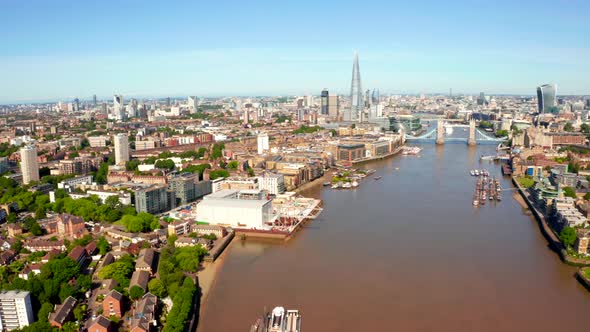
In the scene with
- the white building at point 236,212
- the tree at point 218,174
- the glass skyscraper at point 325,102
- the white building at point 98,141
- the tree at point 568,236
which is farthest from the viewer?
the glass skyscraper at point 325,102

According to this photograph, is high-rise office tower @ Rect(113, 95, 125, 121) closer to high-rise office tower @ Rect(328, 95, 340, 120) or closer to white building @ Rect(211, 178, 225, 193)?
high-rise office tower @ Rect(328, 95, 340, 120)

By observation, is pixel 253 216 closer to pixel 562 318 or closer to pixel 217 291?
pixel 217 291

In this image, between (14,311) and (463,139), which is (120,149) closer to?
(14,311)

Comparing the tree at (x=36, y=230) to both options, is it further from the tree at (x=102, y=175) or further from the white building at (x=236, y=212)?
the tree at (x=102, y=175)

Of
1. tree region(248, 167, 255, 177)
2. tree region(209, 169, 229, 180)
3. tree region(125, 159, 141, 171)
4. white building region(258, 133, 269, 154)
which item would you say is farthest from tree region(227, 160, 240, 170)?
white building region(258, 133, 269, 154)

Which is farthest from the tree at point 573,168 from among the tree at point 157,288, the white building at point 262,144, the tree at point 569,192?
the tree at point 157,288

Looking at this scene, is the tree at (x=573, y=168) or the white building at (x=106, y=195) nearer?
the white building at (x=106, y=195)
